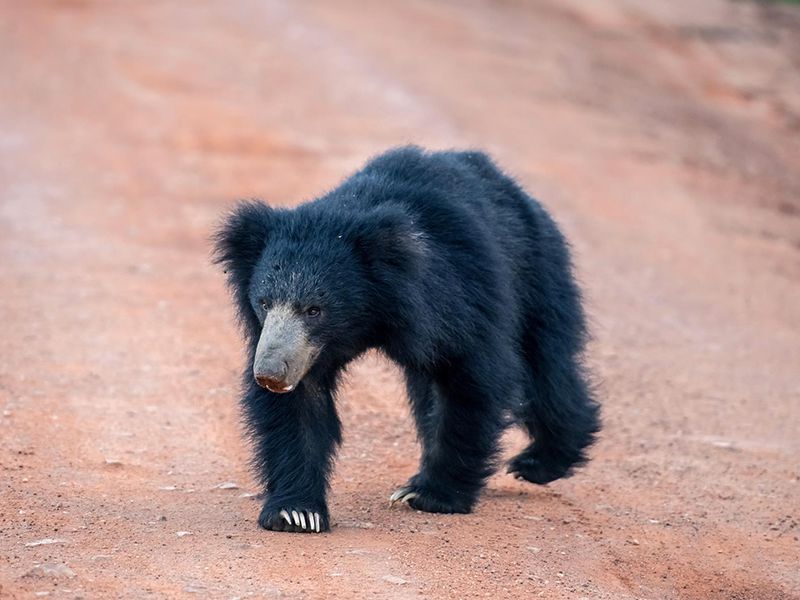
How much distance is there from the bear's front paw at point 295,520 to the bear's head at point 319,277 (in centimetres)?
47

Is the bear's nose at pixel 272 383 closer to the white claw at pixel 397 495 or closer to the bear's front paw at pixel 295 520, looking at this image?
the bear's front paw at pixel 295 520

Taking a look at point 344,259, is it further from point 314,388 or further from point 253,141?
point 253,141

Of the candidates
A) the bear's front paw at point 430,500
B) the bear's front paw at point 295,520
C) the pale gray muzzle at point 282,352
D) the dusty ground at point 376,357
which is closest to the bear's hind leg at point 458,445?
the bear's front paw at point 430,500

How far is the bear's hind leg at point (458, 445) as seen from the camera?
5.14m

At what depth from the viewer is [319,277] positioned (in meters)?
4.72

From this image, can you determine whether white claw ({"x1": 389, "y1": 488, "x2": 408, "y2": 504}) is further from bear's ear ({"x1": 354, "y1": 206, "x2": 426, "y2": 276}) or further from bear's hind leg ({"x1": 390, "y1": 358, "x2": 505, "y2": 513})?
bear's ear ({"x1": 354, "y1": 206, "x2": 426, "y2": 276})

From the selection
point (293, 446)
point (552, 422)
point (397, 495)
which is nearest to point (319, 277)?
point (293, 446)

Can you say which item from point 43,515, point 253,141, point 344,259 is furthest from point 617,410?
point 253,141

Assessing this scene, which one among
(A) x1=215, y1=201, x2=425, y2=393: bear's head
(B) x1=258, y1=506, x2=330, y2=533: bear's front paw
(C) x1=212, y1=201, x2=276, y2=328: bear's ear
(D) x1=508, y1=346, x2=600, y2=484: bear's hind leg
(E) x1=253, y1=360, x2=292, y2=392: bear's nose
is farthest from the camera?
(D) x1=508, y1=346, x2=600, y2=484: bear's hind leg

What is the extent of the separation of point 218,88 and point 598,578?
38.9 feet

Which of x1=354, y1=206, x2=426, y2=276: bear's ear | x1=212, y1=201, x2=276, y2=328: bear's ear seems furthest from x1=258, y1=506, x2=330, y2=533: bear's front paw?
x1=354, y1=206, x2=426, y2=276: bear's ear

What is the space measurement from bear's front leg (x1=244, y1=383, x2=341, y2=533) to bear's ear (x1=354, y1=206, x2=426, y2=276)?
56 cm

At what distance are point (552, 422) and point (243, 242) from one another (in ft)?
5.79

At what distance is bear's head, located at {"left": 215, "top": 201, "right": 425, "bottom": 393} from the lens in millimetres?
4664
